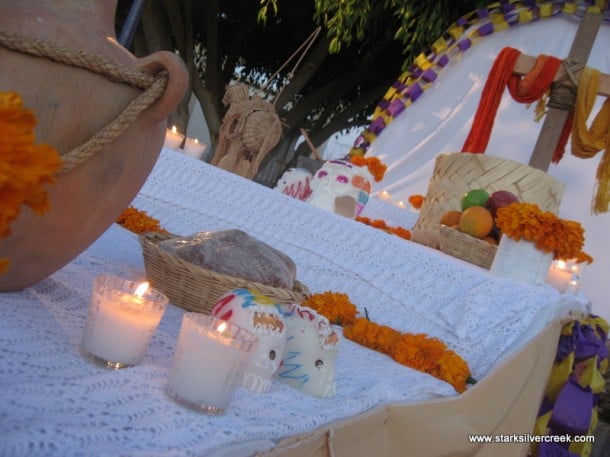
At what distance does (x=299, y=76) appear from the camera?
18.0 feet

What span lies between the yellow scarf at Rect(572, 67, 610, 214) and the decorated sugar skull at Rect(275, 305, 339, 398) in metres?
1.73

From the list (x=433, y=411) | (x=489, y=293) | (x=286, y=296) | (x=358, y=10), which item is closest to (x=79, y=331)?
(x=286, y=296)

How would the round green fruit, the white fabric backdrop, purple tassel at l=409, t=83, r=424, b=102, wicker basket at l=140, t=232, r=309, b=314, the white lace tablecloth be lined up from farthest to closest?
purple tassel at l=409, t=83, r=424, b=102, the white fabric backdrop, the round green fruit, wicker basket at l=140, t=232, r=309, b=314, the white lace tablecloth

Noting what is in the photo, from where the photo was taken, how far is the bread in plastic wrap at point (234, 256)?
2.96 feet

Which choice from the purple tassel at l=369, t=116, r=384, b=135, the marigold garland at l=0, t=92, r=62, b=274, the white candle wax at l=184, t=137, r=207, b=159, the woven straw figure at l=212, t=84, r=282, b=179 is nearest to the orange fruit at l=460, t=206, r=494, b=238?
the woven straw figure at l=212, t=84, r=282, b=179

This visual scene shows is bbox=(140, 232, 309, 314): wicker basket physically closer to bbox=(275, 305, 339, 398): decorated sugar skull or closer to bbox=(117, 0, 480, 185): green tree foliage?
bbox=(275, 305, 339, 398): decorated sugar skull

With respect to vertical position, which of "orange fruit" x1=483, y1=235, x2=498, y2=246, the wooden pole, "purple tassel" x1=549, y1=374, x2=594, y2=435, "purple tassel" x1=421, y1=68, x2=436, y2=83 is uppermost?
"purple tassel" x1=421, y1=68, x2=436, y2=83

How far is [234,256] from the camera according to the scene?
91 cm

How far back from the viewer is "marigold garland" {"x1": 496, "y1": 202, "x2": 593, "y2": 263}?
1381 millimetres

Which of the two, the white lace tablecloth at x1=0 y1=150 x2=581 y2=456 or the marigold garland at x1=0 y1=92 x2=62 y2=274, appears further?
the white lace tablecloth at x1=0 y1=150 x2=581 y2=456

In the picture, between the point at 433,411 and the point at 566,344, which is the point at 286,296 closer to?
the point at 433,411

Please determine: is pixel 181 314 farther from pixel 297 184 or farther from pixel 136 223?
pixel 297 184

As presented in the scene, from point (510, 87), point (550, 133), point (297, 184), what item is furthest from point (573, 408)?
point (510, 87)

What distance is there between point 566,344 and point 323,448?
1232 mm
